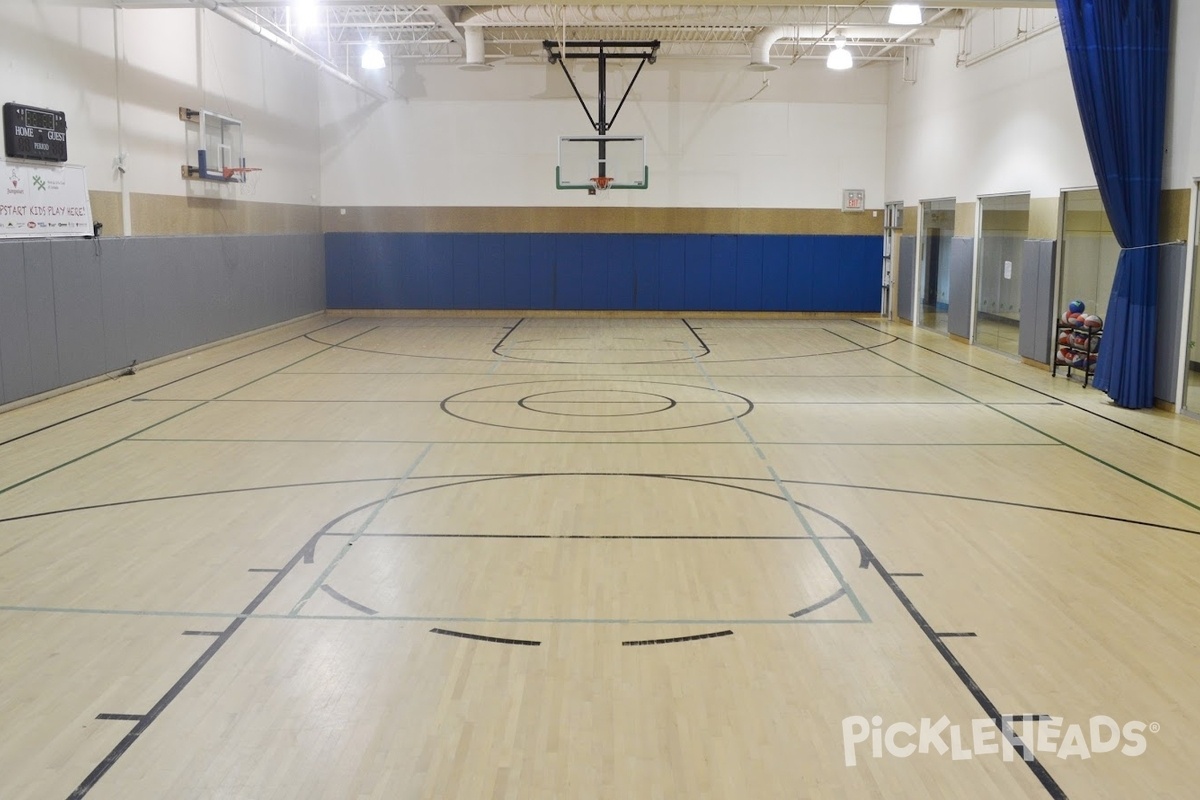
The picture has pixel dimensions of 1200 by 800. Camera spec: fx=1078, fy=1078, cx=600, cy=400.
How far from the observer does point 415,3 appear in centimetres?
1370

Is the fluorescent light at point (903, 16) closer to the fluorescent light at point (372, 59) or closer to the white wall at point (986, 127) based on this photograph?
the white wall at point (986, 127)

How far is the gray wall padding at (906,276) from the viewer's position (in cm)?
1904

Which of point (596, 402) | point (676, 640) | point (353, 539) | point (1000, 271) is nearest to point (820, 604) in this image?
point (676, 640)

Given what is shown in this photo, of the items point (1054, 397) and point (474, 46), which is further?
point (474, 46)

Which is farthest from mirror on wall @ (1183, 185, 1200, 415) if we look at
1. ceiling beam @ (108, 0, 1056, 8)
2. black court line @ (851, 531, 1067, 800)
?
black court line @ (851, 531, 1067, 800)

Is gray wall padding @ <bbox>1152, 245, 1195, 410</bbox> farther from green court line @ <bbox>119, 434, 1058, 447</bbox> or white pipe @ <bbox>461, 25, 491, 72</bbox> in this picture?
white pipe @ <bbox>461, 25, 491, 72</bbox>

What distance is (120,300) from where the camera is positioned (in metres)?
12.5

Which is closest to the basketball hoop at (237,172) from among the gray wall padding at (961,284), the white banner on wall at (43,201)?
the white banner on wall at (43,201)

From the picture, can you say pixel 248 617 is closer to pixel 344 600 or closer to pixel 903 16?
pixel 344 600

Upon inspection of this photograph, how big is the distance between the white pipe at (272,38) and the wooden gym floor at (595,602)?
513 cm

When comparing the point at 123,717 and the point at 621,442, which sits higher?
the point at 621,442

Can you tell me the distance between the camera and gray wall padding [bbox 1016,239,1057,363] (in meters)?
13.3
